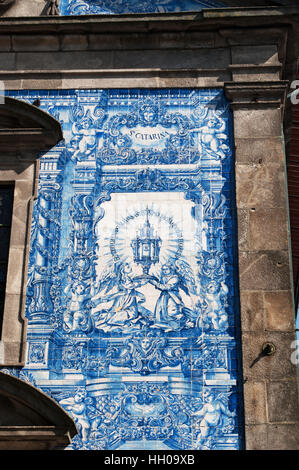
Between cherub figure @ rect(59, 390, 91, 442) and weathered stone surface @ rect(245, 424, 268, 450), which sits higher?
cherub figure @ rect(59, 390, 91, 442)

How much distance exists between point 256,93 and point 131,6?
72.0 inches

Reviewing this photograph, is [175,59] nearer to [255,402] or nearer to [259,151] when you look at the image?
[259,151]

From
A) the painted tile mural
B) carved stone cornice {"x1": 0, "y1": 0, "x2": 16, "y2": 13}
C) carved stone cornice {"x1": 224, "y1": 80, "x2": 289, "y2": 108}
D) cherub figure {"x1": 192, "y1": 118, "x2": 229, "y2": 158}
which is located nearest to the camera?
the painted tile mural

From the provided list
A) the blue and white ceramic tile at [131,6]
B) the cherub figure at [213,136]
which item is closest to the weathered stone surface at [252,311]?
the cherub figure at [213,136]

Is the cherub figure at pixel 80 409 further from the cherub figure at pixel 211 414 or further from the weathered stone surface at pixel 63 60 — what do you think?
the weathered stone surface at pixel 63 60

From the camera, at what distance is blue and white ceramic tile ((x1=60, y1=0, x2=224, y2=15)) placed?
10.8 m

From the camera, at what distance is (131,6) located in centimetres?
1088

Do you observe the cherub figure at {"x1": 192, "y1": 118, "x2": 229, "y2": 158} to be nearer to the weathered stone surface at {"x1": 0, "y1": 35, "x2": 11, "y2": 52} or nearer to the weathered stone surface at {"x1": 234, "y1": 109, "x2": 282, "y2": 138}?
the weathered stone surface at {"x1": 234, "y1": 109, "x2": 282, "y2": 138}

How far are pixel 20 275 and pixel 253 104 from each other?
3007 mm

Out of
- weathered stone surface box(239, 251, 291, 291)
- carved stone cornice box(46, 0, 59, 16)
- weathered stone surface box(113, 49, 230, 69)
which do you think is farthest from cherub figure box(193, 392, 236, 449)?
carved stone cornice box(46, 0, 59, 16)

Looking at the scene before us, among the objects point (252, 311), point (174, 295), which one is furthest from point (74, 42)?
point (252, 311)

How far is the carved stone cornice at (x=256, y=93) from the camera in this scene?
10.2m

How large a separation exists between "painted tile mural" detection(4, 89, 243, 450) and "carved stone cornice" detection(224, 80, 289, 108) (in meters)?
0.14

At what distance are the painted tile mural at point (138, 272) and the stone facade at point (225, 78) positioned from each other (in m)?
0.06
